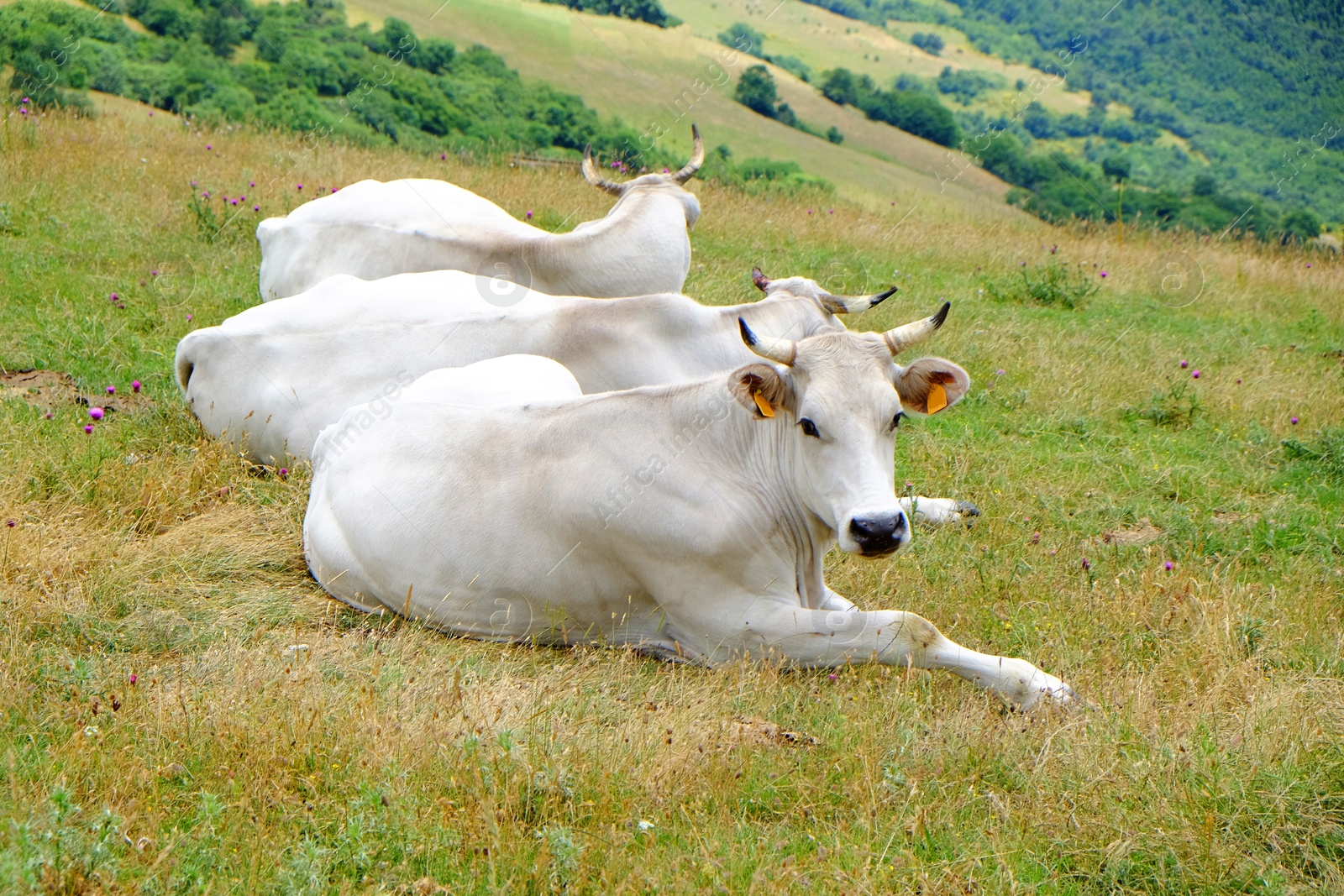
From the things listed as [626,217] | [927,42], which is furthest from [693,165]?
[927,42]

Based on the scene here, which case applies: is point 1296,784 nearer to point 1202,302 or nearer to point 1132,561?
point 1132,561

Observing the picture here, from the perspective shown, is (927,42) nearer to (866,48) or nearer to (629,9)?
(866,48)

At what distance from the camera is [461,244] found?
29.6ft

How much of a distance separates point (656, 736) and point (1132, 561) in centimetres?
331

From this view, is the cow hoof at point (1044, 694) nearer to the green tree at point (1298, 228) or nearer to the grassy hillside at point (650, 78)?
the green tree at point (1298, 228)

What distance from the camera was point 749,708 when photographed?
447 centimetres

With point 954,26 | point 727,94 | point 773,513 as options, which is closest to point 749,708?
point 773,513

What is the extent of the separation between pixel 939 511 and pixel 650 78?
28175mm

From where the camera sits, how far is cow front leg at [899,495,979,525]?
6.72 meters

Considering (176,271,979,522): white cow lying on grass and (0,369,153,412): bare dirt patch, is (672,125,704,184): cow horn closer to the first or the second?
(176,271,979,522): white cow lying on grass

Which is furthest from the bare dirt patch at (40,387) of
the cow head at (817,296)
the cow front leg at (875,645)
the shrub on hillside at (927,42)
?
the shrub on hillside at (927,42)

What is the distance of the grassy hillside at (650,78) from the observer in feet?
99.7

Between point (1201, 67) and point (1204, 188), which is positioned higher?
point (1204, 188)

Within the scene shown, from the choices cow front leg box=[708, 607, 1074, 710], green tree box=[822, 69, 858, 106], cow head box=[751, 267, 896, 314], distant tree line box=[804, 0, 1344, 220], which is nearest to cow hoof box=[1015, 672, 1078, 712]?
cow front leg box=[708, 607, 1074, 710]
